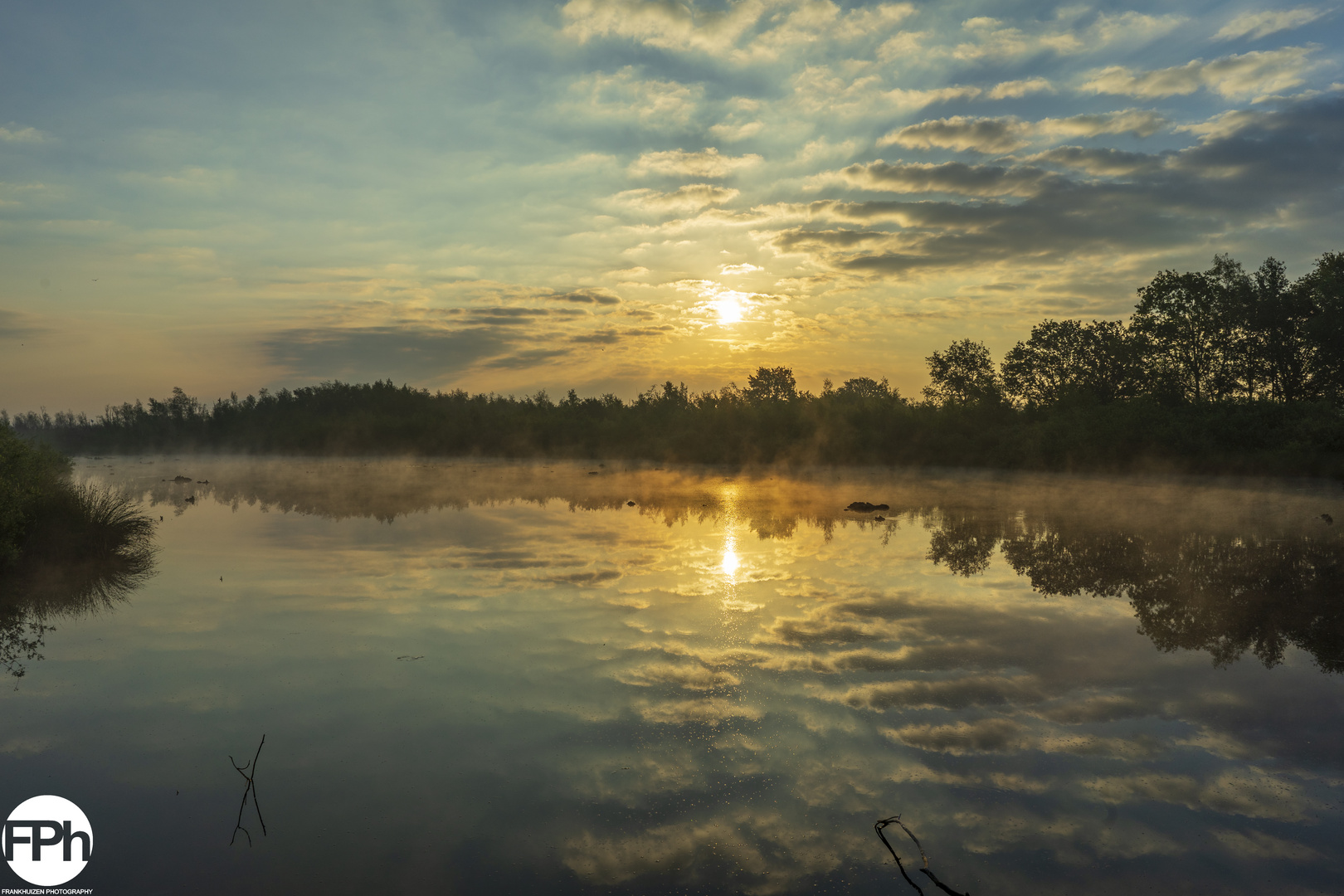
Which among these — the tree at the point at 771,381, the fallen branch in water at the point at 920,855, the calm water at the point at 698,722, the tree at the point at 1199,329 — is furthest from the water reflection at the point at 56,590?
the tree at the point at 771,381

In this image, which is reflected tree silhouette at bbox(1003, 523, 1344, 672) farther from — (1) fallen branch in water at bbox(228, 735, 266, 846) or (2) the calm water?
(1) fallen branch in water at bbox(228, 735, 266, 846)

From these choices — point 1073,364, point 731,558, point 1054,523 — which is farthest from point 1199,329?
point 731,558

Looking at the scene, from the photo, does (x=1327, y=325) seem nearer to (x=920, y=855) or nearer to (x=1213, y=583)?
(x=1213, y=583)

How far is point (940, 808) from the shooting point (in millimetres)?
5398

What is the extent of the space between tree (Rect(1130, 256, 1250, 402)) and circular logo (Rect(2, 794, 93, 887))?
1932 inches

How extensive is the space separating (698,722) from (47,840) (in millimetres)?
4889

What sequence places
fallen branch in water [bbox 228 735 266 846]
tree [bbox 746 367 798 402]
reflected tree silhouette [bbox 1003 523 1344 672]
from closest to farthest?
fallen branch in water [bbox 228 735 266 846]
reflected tree silhouette [bbox 1003 523 1344 672]
tree [bbox 746 367 798 402]

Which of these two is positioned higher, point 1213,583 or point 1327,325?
point 1327,325

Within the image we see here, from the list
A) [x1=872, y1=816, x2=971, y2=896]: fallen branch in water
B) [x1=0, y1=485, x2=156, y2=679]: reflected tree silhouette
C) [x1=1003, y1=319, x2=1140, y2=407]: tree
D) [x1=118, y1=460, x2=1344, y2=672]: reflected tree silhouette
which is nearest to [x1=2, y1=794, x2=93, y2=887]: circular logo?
[x1=0, y1=485, x2=156, y2=679]: reflected tree silhouette

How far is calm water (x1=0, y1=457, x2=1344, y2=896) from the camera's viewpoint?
487 cm

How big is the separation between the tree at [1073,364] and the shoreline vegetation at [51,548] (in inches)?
1822

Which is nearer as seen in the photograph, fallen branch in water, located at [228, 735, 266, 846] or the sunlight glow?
fallen branch in water, located at [228, 735, 266, 846]

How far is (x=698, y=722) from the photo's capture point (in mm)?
6922

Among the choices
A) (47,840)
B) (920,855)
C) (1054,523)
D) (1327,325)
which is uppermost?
(1327,325)
